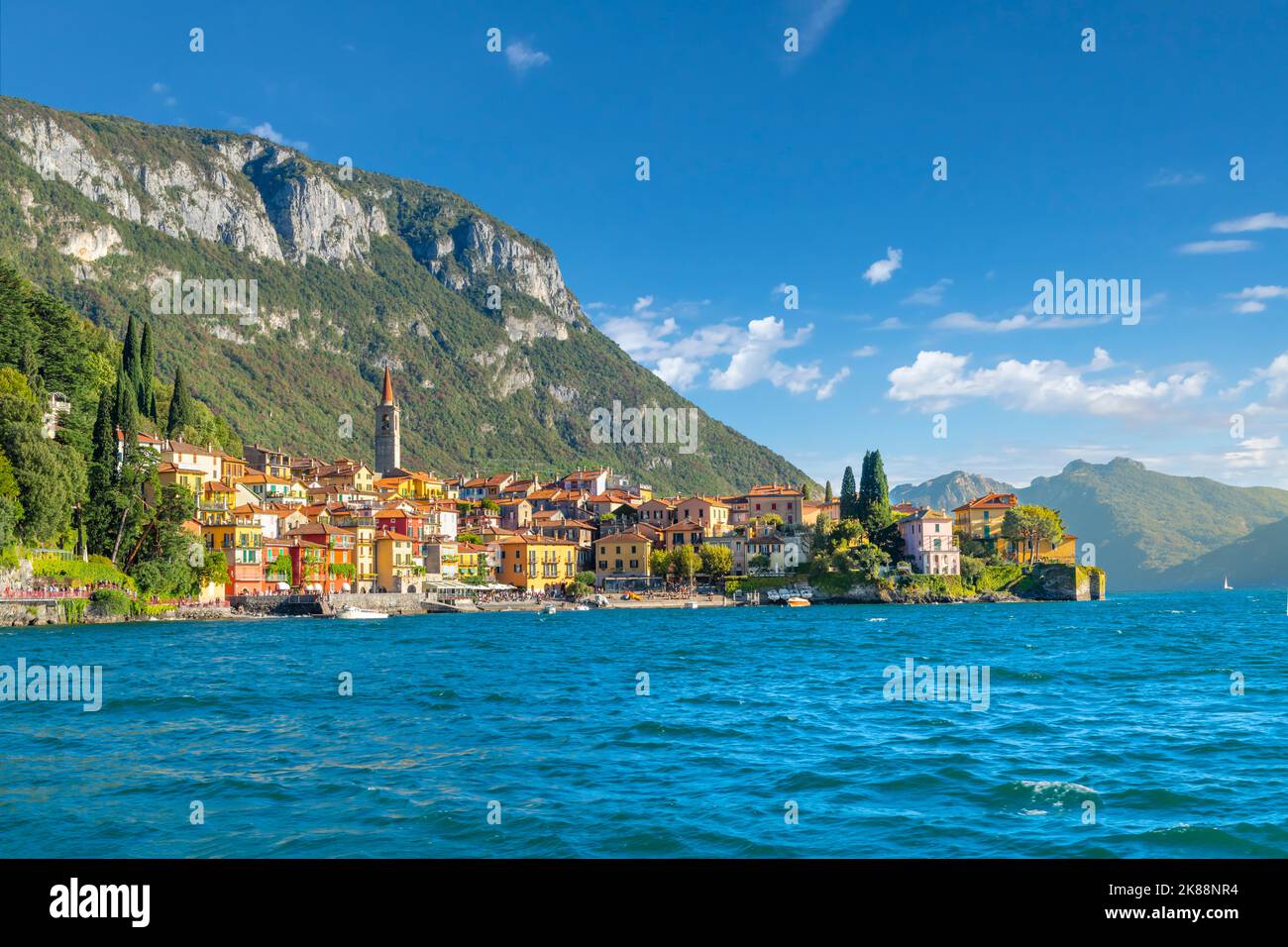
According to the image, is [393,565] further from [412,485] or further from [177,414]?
[412,485]

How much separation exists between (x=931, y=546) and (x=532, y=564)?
142ft

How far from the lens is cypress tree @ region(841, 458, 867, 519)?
379ft

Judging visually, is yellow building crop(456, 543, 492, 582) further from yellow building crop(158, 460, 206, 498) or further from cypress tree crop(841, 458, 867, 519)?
cypress tree crop(841, 458, 867, 519)

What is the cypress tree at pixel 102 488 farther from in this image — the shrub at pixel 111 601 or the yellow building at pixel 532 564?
the yellow building at pixel 532 564

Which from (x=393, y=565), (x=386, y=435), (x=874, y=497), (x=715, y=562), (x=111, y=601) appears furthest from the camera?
(x=386, y=435)

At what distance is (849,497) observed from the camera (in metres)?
117

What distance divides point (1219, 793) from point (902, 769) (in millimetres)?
4677

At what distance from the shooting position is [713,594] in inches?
4208

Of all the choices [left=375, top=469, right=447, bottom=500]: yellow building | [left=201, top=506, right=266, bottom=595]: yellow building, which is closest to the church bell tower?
[left=375, top=469, right=447, bottom=500]: yellow building

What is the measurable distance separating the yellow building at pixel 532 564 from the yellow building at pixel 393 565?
13888mm

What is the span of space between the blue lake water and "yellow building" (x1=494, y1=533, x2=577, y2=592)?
226ft

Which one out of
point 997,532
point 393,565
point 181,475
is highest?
point 181,475

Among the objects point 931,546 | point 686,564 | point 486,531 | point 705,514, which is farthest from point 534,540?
point 931,546

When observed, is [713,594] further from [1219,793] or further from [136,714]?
[1219,793]
